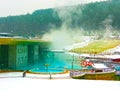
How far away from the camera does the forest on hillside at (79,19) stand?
6469 cm

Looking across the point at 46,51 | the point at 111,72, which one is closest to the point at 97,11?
the point at 46,51

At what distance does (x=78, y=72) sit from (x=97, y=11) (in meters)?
53.7

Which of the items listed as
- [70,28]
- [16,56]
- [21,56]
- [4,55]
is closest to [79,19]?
[70,28]

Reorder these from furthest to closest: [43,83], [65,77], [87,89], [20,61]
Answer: [20,61] < [65,77] < [43,83] < [87,89]

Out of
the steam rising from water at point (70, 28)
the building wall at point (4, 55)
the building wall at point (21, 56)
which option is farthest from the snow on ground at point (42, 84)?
the steam rising from water at point (70, 28)

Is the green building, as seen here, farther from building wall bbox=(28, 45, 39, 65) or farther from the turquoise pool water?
building wall bbox=(28, 45, 39, 65)

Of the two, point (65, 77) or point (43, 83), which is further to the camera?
point (65, 77)

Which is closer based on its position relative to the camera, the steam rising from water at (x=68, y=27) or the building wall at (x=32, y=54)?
the building wall at (x=32, y=54)

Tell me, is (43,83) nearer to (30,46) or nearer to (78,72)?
(78,72)

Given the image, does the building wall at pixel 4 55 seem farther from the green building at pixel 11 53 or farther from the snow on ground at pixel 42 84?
the snow on ground at pixel 42 84

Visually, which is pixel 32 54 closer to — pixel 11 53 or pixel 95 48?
pixel 11 53

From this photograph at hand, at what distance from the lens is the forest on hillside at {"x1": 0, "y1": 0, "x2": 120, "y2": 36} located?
212 feet

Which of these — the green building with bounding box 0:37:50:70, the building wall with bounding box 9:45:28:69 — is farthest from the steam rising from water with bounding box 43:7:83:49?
the green building with bounding box 0:37:50:70

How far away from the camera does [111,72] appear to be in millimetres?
17188
